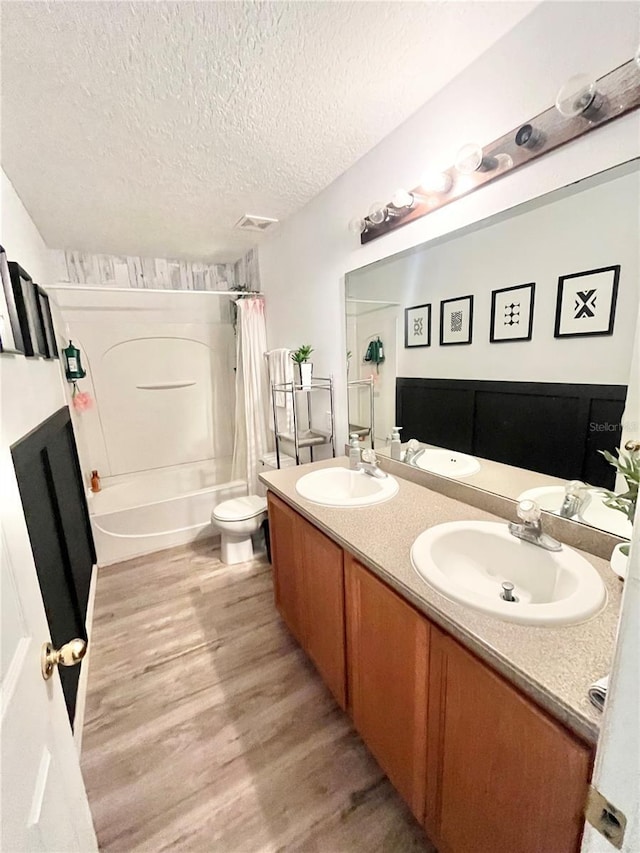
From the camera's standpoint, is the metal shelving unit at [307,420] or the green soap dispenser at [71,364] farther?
the green soap dispenser at [71,364]

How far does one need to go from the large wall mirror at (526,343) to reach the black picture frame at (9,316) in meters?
1.53

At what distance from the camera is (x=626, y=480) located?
3.14 ft

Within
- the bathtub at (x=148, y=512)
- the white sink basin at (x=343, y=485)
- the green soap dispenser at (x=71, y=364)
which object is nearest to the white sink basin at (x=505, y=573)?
the white sink basin at (x=343, y=485)

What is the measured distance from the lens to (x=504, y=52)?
114 cm

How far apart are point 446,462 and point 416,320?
67cm

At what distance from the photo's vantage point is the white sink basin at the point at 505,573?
81 cm

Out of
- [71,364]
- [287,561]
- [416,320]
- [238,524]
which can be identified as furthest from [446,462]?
[71,364]

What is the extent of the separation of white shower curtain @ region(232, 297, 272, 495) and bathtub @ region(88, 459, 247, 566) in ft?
1.08

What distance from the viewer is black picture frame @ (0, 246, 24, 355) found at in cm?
118

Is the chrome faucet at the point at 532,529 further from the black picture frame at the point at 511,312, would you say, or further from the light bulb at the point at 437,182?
the light bulb at the point at 437,182

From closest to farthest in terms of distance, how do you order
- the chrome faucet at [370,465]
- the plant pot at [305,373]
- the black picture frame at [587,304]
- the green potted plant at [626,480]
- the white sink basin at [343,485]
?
the green potted plant at [626,480] → the black picture frame at [587,304] → the white sink basin at [343,485] → the chrome faucet at [370,465] → the plant pot at [305,373]

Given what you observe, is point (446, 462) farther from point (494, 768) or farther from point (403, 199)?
point (403, 199)

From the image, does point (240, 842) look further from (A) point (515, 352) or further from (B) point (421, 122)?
(B) point (421, 122)

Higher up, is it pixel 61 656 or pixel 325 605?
pixel 61 656
